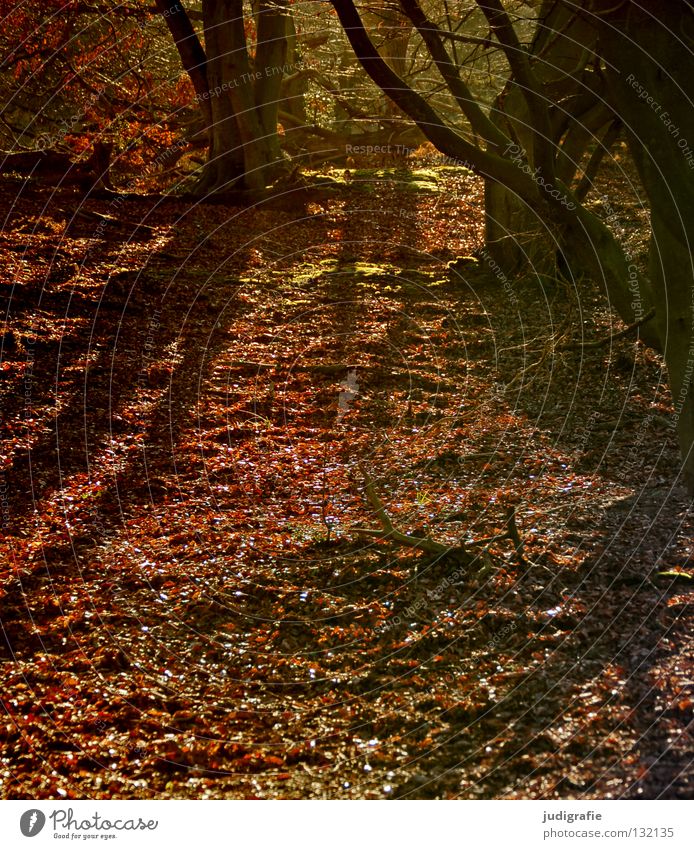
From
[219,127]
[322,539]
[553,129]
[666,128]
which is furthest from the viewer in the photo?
[219,127]

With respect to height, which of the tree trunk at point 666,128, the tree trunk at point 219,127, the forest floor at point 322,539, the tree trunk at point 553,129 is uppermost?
the tree trunk at point 219,127

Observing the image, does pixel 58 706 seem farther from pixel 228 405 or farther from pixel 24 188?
pixel 24 188

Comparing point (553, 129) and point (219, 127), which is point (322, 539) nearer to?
point (553, 129)

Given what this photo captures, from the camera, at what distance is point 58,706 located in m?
5.35

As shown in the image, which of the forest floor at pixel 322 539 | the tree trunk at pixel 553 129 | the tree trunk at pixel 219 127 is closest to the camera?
the forest floor at pixel 322 539

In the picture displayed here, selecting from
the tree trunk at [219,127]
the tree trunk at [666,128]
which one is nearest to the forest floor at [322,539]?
the tree trunk at [666,128]

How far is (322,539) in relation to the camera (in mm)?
7457

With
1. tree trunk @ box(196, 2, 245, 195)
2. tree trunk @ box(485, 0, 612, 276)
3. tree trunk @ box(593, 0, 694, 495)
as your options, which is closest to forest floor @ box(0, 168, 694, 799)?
tree trunk @ box(485, 0, 612, 276)

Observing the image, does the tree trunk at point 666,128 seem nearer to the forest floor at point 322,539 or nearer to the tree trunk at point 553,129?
the forest floor at point 322,539

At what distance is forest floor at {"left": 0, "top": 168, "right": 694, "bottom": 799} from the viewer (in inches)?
193

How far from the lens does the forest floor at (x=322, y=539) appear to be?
4.91 m

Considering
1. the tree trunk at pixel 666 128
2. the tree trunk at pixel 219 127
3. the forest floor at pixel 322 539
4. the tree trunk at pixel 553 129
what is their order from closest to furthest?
1. the forest floor at pixel 322 539
2. the tree trunk at pixel 666 128
3. the tree trunk at pixel 553 129
4. the tree trunk at pixel 219 127

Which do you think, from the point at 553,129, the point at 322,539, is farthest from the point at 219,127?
the point at 322,539
